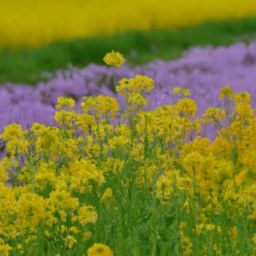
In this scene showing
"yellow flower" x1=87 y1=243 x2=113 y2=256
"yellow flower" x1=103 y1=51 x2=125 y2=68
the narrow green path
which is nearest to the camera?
"yellow flower" x1=87 y1=243 x2=113 y2=256

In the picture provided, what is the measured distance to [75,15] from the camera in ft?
61.9

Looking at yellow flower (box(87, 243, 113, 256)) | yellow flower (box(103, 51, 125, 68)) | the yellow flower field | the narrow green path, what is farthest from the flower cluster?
the yellow flower field

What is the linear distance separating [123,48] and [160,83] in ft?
24.8

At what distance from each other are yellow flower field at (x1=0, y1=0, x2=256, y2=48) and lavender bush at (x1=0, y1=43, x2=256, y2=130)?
468 cm

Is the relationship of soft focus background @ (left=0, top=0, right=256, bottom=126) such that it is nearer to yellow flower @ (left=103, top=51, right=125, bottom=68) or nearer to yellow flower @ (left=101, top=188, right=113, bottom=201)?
yellow flower @ (left=103, top=51, right=125, bottom=68)

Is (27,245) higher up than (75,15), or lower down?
lower down

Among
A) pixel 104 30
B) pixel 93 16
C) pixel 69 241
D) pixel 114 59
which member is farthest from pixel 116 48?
pixel 69 241

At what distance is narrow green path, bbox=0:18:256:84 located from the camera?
43.3 ft

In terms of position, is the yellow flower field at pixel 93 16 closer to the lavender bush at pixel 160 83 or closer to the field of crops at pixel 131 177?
the lavender bush at pixel 160 83

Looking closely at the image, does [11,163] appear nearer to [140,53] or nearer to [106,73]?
[106,73]

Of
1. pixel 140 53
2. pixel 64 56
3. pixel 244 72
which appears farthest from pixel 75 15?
pixel 244 72


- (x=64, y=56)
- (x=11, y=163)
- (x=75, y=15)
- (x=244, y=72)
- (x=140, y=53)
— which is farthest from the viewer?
(x=75, y=15)

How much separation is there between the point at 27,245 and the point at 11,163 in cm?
63

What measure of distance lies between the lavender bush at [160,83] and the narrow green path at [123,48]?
1958 millimetres
